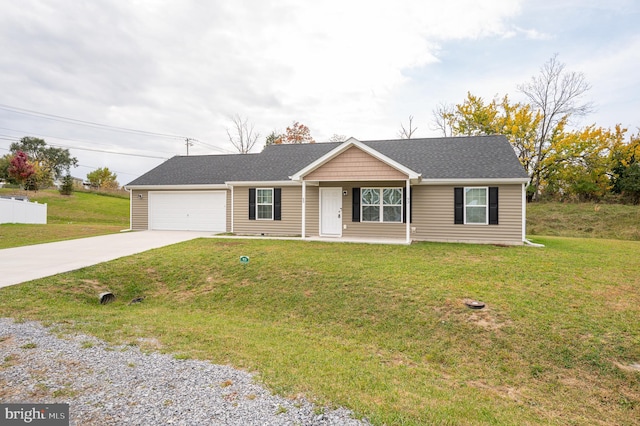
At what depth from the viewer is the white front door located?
14.2 meters

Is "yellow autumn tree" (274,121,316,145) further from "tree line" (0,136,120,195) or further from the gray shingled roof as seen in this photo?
"tree line" (0,136,120,195)

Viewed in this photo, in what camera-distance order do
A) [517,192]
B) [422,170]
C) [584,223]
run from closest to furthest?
1. [517,192]
2. [422,170]
3. [584,223]

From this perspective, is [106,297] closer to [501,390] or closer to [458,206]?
[501,390]

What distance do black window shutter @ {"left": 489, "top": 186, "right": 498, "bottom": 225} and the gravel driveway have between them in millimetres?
11664

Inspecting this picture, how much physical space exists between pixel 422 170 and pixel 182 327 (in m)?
11.2

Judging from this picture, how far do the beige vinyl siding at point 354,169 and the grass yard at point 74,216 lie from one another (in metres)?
11.4

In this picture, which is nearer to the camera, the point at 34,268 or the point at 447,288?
the point at 447,288

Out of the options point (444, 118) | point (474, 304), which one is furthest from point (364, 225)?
point (444, 118)

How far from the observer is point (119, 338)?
450 centimetres

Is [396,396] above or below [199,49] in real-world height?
below

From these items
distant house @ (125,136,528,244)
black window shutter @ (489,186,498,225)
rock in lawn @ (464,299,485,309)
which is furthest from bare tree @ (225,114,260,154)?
rock in lawn @ (464,299,485,309)

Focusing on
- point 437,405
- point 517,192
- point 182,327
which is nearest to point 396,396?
point 437,405

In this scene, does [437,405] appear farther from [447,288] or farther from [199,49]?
[199,49]

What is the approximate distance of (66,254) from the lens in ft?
32.3
